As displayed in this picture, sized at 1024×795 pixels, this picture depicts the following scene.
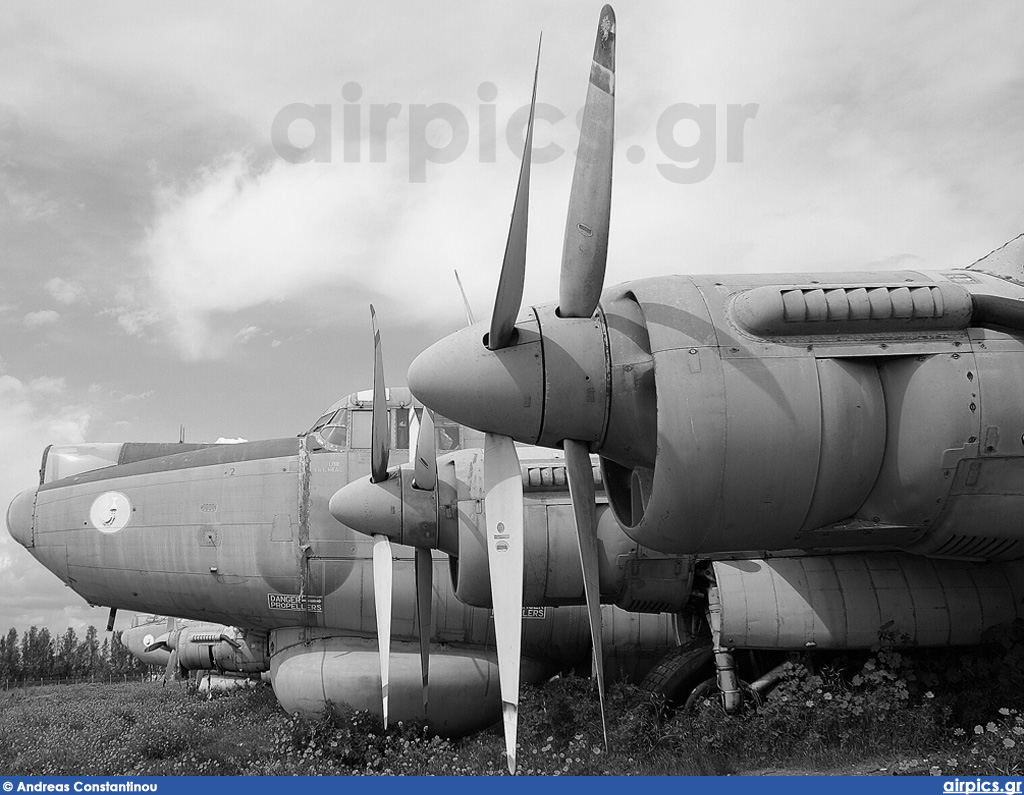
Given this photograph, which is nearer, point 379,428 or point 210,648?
point 379,428

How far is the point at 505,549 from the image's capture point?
25.7ft

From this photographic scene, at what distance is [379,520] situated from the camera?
1107cm

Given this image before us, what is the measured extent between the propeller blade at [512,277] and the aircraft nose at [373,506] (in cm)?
420

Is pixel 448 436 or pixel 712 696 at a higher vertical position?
pixel 448 436

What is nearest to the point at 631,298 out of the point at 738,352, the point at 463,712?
the point at 738,352

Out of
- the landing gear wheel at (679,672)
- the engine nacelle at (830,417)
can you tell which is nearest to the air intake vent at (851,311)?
the engine nacelle at (830,417)

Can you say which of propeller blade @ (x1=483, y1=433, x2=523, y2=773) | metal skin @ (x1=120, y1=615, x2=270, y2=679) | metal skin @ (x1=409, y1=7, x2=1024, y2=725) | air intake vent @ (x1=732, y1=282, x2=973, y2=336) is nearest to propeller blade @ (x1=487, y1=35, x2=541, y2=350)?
metal skin @ (x1=409, y1=7, x2=1024, y2=725)

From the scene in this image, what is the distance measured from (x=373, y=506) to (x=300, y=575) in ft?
8.57

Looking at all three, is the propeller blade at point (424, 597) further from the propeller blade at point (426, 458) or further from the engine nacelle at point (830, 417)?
the engine nacelle at point (830, 417)

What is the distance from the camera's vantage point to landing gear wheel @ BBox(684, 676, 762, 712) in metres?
9.88

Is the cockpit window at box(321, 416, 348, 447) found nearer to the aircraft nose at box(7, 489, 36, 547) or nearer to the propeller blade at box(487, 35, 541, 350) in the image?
the aircraft nose at box(7, 489, 36, 547)

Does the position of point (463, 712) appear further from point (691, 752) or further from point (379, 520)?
point (691, 752)

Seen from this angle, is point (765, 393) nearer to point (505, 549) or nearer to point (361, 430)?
point (505, 549)

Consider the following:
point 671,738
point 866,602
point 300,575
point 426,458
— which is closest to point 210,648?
point 300,575
